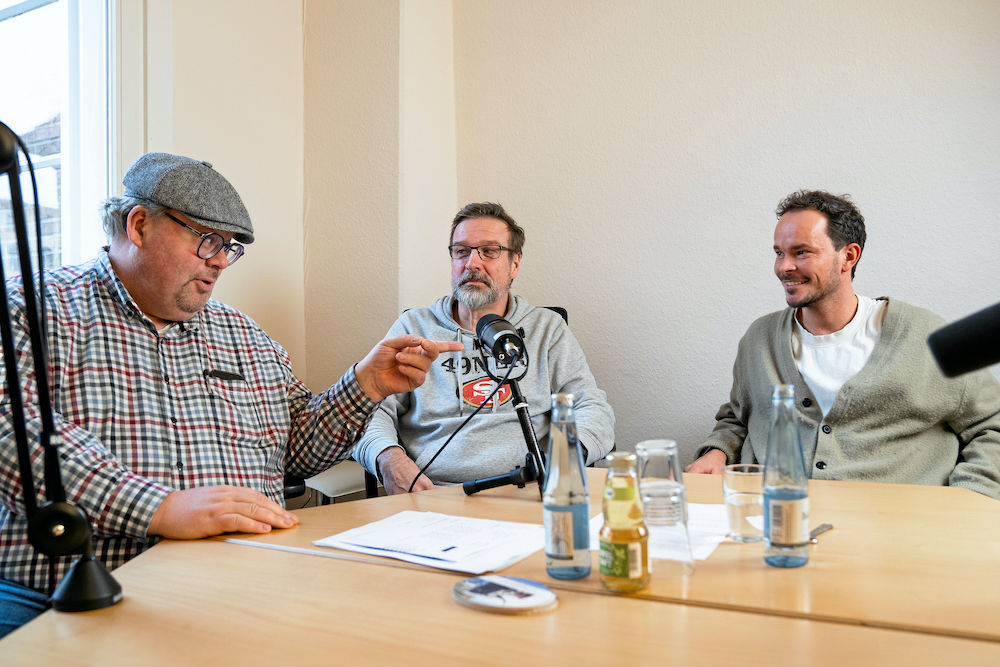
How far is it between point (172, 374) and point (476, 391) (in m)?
0.95

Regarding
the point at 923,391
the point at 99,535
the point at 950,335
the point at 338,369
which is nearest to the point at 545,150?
the point at 338,369

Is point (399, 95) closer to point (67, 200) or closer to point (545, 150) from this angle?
point (545, 150)

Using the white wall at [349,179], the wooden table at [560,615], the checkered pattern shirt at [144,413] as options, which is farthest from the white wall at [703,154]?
the wooden table at [560,615]

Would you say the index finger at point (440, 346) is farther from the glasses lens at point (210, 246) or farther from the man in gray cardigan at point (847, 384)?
the man in gray cardigan at point (847, 384)

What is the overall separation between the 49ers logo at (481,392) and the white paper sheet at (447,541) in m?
0.93

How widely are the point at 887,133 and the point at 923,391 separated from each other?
0.99 m

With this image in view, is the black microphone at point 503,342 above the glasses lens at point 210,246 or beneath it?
beneath

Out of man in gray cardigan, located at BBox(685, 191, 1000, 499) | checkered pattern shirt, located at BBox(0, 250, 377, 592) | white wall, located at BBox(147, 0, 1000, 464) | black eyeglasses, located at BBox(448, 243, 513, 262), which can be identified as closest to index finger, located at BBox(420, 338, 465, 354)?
checkered pattern shirt, located at BBox(0, 250, 377, 592)

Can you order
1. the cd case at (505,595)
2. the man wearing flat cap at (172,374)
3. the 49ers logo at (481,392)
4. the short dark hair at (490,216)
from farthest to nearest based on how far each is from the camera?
the short dark hair at (490,216) → the 49ers logo at (481,392) → the man wearing flat cap at (172,374) → the cd case at (505,595)

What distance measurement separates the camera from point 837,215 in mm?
2371

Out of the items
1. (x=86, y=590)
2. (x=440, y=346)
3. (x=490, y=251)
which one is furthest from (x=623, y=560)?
(x=490, y=251)

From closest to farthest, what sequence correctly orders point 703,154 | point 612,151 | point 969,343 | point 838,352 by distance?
point 969,343, point 838,352, point 703,154, point 612,151

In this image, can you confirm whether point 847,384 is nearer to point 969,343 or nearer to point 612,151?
point 612,151

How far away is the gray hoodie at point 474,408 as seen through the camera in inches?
88.7
